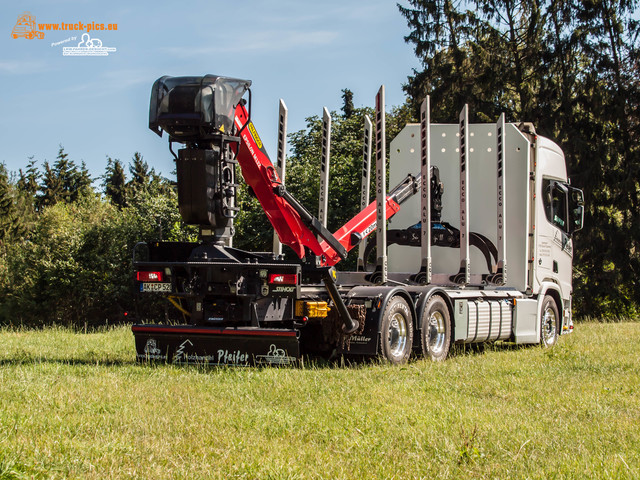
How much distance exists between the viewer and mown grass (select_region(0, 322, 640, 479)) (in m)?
4.95

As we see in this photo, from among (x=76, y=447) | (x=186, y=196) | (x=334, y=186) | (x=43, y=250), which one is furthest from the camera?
(x=43, y=250)

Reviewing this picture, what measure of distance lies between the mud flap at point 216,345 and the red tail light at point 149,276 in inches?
25.7

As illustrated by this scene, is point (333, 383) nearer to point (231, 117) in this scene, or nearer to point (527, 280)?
point (231, 117)

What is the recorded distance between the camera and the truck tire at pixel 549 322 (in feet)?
47.4

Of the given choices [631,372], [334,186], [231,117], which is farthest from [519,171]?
[334,186]

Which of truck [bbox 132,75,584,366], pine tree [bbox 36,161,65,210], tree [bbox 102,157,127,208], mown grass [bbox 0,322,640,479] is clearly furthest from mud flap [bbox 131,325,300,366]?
tree [bbox 102,157,127,208]

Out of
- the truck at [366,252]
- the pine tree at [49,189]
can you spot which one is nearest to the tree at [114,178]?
the pine tree at [49,189]

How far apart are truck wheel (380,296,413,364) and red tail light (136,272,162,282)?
292cm

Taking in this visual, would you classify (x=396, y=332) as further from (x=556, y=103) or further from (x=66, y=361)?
(x=556, y=103)

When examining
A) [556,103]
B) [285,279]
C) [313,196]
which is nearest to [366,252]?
[285,279]

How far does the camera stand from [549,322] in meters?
14.8

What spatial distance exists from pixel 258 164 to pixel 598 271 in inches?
803

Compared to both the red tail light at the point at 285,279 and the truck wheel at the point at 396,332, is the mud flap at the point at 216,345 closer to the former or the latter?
the red tail light at the point at 285,279

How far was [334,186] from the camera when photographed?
26516 millimetres
